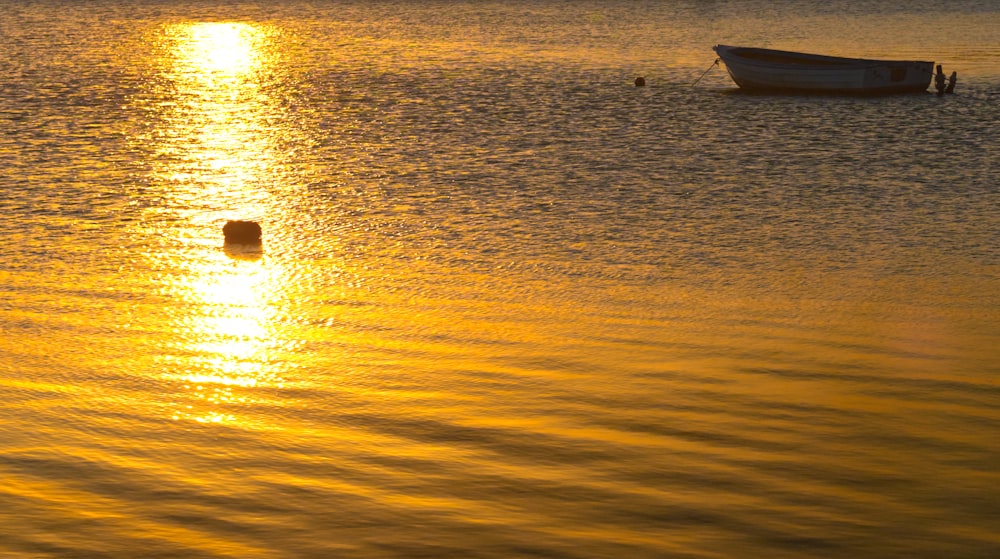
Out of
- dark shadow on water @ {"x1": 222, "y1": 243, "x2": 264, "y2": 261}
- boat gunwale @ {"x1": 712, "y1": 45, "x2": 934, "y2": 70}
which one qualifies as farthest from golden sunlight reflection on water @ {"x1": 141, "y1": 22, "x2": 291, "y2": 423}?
boat gunwale @ {"x1": 712, "y1": 45, "x2": 934, "y2": 70}

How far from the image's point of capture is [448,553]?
325 inches

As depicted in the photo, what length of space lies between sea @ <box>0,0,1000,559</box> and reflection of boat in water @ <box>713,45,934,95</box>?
9630mm

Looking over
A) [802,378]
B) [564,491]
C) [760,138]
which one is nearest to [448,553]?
[564,491]

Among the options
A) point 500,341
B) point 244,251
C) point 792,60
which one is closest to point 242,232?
point 244,251

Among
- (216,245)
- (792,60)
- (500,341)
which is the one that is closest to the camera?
(500,341)

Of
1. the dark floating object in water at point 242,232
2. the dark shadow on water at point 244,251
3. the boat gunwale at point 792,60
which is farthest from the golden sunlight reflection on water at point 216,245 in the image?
the boat gunwale at point 792,60

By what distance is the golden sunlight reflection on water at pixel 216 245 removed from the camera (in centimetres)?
1220

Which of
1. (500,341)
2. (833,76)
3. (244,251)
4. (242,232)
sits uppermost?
(833,76)

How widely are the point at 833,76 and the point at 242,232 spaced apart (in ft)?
Result: 104

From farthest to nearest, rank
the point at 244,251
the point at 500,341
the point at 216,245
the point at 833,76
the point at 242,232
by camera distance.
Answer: the point at 833,76
the point at 216,245
the point at 242,232
the point at 244,251
the point at 500,341

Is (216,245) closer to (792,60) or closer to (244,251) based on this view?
(244,251)

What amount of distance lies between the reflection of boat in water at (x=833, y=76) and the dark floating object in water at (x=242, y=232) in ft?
101

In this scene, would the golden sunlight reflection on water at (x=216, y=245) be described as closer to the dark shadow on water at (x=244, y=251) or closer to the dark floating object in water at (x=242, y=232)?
the dark shadow on water at (x=244, y=251)

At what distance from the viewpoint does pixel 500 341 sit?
13461 millimetres
